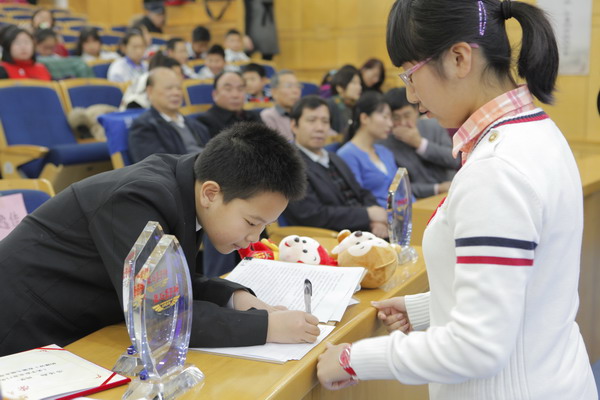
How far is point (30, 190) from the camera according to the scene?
1741 mm

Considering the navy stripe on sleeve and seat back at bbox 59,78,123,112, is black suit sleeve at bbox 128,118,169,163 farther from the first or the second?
the navy stripe on sleeve

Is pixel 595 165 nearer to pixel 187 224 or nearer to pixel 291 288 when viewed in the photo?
pixel 291 288

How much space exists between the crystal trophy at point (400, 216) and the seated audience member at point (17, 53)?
377 centimetres

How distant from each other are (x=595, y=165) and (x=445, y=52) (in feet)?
7.24

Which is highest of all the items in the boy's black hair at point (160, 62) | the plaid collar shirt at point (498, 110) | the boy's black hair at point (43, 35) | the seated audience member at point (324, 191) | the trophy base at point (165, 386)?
the plaid collar shirt at point (498, 110)

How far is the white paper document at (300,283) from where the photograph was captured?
1233mm

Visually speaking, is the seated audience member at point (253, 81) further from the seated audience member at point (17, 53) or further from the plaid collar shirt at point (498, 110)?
the plaid collar shirt at point (498, 110)

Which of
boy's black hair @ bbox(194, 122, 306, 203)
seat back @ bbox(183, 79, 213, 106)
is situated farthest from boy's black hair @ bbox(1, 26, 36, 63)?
boy's black hair @ bbox(194, 122, 306, 203)

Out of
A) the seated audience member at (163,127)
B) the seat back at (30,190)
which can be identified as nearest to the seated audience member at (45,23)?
the seated audience member at (163,127)

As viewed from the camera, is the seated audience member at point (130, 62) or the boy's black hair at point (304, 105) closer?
the boy's black hair at point (304, 105)

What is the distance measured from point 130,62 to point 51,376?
542 cm

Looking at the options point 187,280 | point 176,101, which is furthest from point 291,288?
point 176,101

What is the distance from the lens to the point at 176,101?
3535 mm

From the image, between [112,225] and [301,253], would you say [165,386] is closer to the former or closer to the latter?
[112,225]
